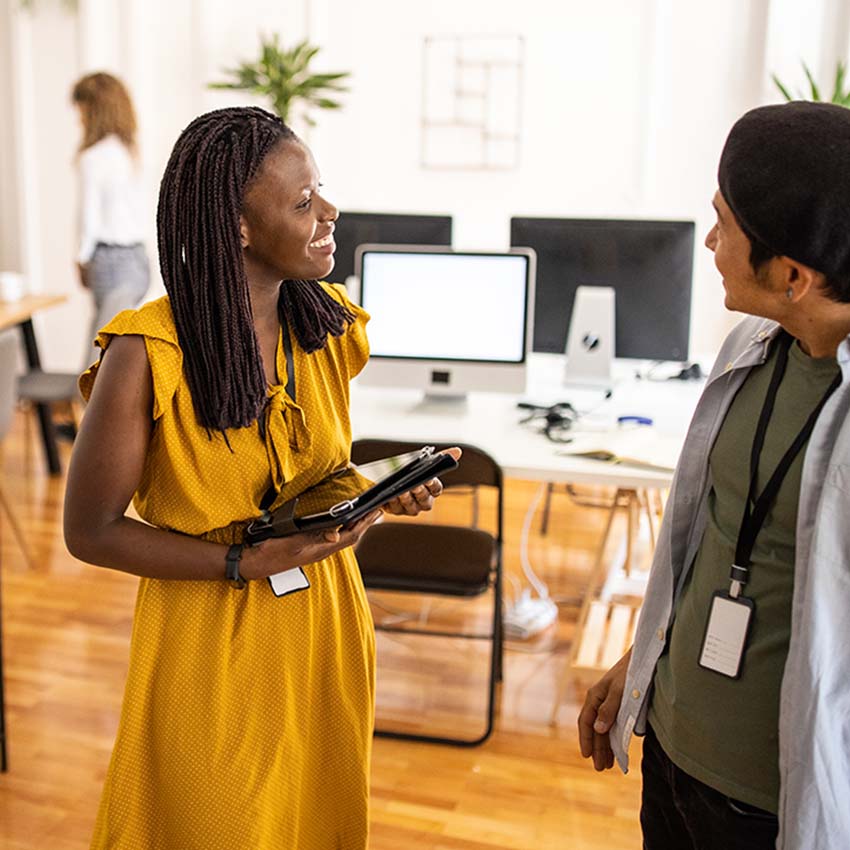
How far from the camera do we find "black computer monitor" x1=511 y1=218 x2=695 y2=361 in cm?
328

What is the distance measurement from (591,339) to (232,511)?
79.6 inches

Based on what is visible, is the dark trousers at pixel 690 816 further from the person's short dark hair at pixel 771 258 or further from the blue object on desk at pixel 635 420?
the blue object on desk at pixel 635 420

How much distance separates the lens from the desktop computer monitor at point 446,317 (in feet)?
10.2

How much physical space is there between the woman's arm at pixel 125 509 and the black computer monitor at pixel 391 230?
2309 mm

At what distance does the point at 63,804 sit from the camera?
8.29ft

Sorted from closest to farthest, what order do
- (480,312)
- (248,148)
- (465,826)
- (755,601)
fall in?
(755,601) < (248,148) < (465,826) < (480,312)

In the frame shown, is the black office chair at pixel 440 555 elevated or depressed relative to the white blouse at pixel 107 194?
depressed

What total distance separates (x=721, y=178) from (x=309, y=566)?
0.76 meters

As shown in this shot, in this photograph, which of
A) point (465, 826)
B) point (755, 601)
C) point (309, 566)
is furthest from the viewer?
point (465, 826)

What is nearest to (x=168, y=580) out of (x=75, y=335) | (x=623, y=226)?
(x=623, y=226)

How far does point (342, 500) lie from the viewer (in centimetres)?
145

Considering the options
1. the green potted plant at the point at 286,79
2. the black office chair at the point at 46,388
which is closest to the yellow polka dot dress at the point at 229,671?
the black office chair at the point at 46,388

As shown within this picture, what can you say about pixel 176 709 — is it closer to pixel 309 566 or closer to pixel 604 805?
pixel 309 566

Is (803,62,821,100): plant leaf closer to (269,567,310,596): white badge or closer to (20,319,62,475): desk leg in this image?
(20,319,62,475): desk leg
